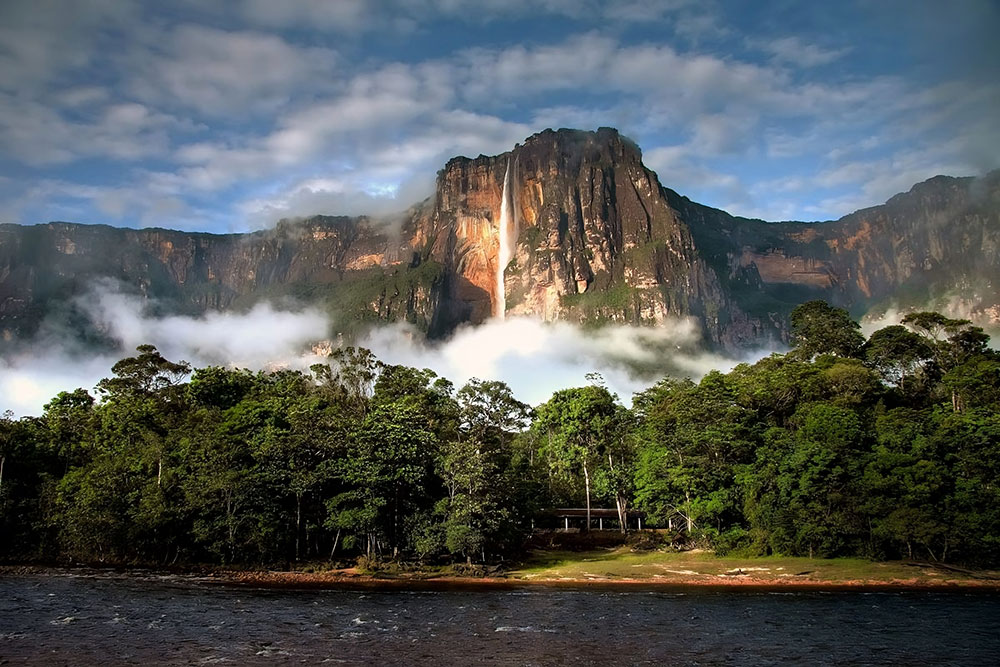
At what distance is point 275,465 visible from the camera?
5878 centimetres

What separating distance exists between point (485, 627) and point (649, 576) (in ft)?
77.5

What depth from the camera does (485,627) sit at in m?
34.7

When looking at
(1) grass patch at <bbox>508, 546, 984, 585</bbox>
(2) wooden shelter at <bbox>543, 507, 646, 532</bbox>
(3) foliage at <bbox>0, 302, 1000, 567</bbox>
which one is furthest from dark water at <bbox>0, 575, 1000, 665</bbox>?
(2) wooden shelter at <bbox>543, 507, 646, 532</bbox>

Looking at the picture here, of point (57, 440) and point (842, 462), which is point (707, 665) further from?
point (57, 440)

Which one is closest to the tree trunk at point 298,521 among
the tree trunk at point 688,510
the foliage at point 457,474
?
the foliage at point 457,474

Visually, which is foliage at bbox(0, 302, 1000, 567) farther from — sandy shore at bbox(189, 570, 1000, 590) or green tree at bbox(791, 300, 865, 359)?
green tree at bbox(791, 300, 865, 359)

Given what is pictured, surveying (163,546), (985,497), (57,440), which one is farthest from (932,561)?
(57,440)

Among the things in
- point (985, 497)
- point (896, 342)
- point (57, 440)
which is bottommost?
point (985, 497)

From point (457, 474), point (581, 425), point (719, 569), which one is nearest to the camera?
point (719, 569)

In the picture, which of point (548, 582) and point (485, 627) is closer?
point (485, 627)

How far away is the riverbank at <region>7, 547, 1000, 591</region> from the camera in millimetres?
49875

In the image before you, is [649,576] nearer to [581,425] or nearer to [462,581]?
[462,581]

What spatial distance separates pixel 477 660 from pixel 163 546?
4229 centimetres

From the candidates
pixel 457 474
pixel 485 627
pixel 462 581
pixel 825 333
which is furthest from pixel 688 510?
pixel 825 333
